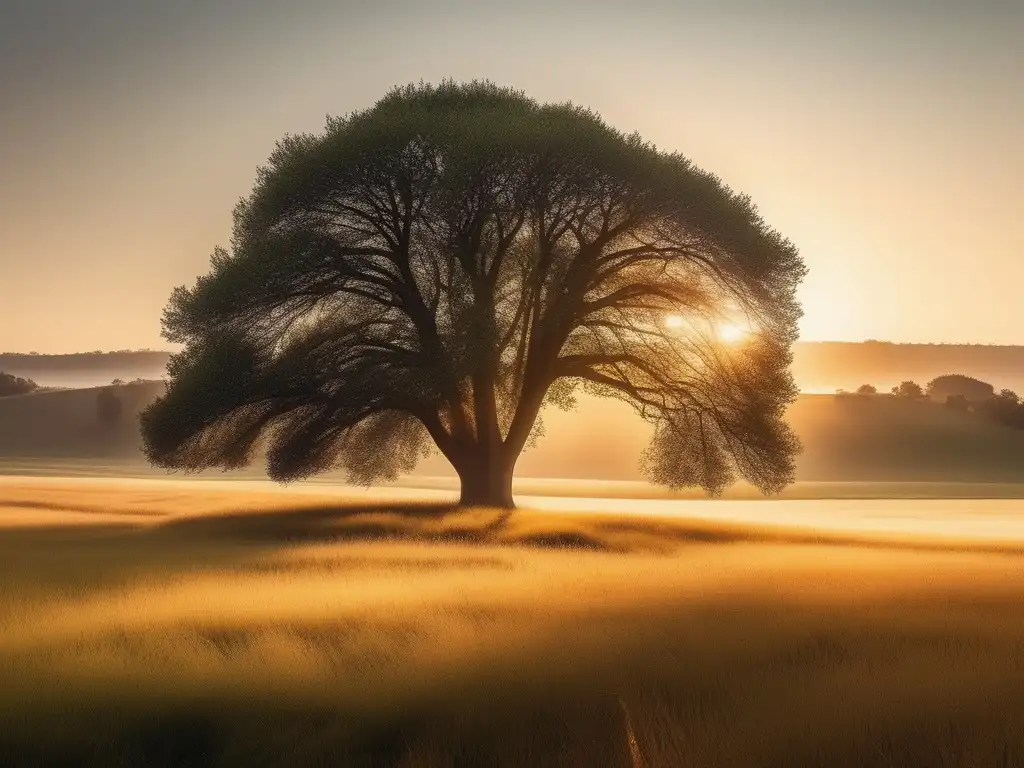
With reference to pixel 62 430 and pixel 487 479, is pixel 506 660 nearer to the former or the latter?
pixel 487 479

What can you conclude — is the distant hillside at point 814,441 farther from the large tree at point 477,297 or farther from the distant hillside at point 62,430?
the large tree at point 477,297

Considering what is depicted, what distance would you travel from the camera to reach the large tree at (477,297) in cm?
2845

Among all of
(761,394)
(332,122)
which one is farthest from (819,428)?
(332,122)

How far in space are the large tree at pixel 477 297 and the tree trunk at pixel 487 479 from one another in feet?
0.21

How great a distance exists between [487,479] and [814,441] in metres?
65.0

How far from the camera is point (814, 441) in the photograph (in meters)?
90.9

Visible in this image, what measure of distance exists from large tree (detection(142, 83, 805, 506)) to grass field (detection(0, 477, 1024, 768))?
9.25 meters

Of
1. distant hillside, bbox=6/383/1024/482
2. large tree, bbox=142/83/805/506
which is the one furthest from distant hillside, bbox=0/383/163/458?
large tree, bbox=142/83/805/506

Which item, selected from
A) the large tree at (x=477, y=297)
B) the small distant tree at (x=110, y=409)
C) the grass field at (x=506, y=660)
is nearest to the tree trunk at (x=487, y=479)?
the large tree at (x=477, y=297)

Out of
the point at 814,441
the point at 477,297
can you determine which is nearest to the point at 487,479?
the point at 477,297

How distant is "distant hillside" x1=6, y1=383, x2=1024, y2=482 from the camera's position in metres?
84.4

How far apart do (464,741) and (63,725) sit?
306cm

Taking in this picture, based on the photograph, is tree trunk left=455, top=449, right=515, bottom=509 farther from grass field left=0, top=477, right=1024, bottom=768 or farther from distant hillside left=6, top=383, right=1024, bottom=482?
distant hillside left=6, top=383, right=1024, bottom=482

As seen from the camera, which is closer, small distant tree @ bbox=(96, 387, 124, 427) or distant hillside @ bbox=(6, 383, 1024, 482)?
distant hillside @ bbox=(6, 383, 1024, 482)
